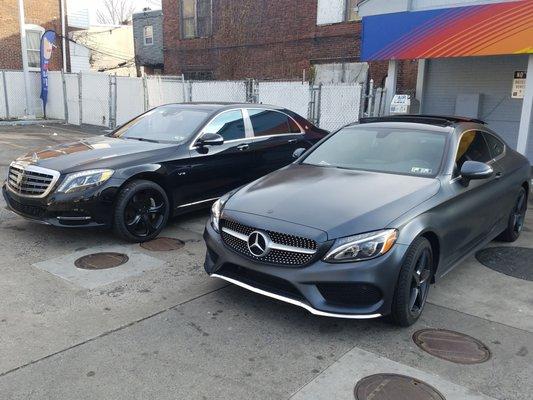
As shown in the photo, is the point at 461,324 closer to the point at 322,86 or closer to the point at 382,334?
the point at 382,334

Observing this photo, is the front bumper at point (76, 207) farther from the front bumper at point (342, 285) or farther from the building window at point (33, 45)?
the building window at point (33, 45)

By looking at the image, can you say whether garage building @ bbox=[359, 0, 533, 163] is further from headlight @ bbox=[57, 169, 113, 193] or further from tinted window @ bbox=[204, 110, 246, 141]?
headlight @ bbox=[57, 169, 113, 193]

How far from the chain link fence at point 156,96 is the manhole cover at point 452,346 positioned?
8354 millimetres

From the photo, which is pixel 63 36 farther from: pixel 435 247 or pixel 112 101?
pixel 435 247

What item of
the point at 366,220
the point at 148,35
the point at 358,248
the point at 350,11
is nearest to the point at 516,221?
the point at 366,220

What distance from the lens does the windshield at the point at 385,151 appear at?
4609 mm

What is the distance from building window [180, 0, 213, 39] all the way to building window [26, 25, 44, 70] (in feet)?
21.2

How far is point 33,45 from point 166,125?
62.2ft

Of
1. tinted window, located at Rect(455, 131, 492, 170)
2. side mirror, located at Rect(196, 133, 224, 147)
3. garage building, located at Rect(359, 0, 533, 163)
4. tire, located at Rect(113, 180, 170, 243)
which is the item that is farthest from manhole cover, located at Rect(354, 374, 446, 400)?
garage building, located at Rect(359, 0, 533, 163)

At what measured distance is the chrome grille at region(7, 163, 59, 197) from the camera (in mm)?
5297

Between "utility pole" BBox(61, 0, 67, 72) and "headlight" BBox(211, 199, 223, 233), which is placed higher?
"utility pole" BBox(61, 0, 67, 72)

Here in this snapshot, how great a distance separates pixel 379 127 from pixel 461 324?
2205 mm

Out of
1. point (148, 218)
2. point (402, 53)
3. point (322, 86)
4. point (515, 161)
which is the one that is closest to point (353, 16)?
point (322, 86)

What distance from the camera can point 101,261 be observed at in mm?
5129
